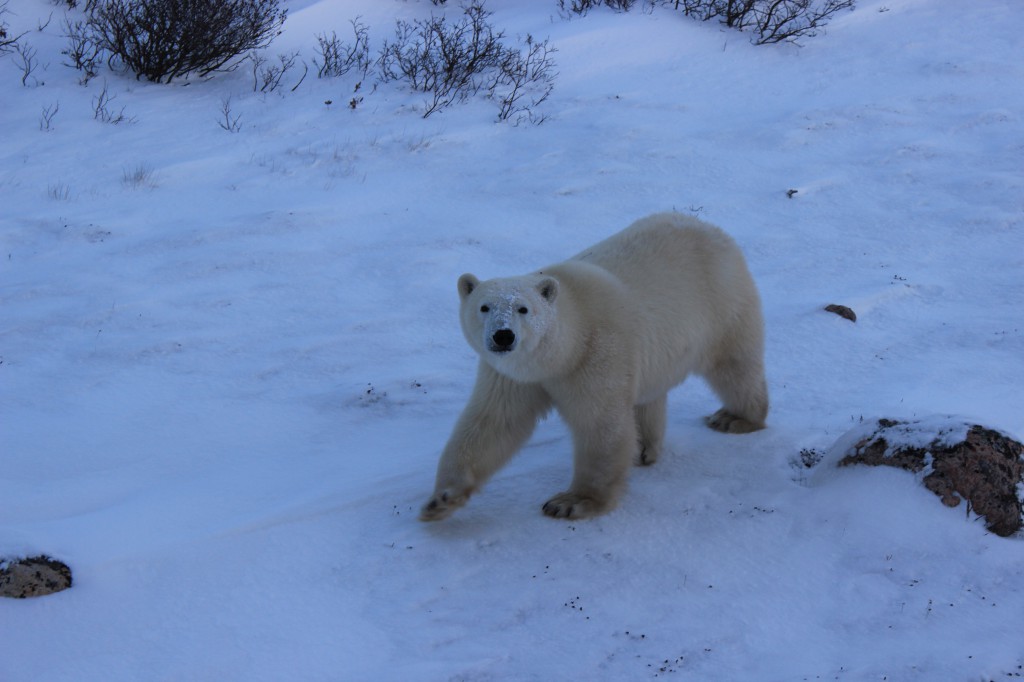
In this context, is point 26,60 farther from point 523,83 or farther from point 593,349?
point 593,349

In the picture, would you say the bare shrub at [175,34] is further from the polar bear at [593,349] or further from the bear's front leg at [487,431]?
the bear's front leg at [487,431]

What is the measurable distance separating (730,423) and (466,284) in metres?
1.51

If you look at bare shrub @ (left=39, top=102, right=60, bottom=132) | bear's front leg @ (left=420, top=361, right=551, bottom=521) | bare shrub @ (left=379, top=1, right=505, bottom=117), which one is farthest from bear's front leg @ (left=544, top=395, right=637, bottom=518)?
bare shrub @ (left=39, top=102, right=60, bottom=132)

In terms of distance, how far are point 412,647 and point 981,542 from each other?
1.83m

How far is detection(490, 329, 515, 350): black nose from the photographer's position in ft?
10.1

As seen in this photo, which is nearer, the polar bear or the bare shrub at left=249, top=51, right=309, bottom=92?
the polar bear

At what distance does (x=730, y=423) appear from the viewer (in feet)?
13.9

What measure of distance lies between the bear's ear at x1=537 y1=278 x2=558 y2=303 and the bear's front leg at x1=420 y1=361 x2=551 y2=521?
1.18 feet

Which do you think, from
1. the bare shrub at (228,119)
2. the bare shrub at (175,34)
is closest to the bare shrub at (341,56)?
the bare shrub at (175,34)

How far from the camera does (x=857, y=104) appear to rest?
8.75 meters

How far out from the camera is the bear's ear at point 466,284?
3.43m

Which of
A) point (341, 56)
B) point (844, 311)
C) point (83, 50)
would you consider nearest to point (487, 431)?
point (844, 311)

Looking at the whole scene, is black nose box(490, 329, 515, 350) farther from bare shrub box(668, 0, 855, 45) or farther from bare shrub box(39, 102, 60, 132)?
Result: bare shrub box(668, 0, 855, 45)

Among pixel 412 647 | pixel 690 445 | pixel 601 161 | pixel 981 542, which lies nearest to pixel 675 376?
pixel 690 445
